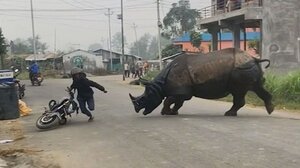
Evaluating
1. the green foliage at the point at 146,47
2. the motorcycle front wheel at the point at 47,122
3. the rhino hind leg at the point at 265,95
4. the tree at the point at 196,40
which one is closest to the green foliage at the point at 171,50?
the tree at the point at 196,40

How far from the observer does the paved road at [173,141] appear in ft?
26.3

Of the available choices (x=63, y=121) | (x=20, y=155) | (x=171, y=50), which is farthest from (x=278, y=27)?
(x=171, y=50)

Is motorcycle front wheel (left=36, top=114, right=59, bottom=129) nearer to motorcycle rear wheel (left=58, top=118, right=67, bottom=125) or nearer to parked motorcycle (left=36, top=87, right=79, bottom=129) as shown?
parked motorcycle (left=36, top=87, right=79, bottom=129)

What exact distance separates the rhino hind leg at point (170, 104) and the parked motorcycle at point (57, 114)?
2.39 m

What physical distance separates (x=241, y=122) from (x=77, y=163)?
16.8 ft

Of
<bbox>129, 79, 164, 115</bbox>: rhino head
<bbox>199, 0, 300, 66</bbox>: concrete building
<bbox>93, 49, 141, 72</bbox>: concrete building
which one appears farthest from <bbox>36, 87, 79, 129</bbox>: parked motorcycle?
<bbox>93, 49, 141, 72</bbox>: concrete building

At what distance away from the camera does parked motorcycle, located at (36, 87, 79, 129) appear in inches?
506

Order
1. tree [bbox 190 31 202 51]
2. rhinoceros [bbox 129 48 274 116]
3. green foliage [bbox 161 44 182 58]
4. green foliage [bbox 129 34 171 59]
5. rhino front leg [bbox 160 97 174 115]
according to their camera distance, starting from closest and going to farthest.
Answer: rhinoceros [bbox 129 48 274 116]
rhino front leg [bbox 160 97 174 115]
tree [bbox 190 31 202 51]
green foliage [bbox 161 44 182 58]
green foliage [bbox 129 34 171 59]

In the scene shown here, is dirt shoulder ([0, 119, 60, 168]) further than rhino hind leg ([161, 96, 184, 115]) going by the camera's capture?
No

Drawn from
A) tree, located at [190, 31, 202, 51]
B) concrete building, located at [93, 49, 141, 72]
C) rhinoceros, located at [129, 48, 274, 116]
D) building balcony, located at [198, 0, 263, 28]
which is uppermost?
building balcony, located at [198, 0, 263, 28]

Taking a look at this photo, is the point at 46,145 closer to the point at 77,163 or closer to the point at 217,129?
the point at 77,163

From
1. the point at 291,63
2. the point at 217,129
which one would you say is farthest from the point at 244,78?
the point at 291,63

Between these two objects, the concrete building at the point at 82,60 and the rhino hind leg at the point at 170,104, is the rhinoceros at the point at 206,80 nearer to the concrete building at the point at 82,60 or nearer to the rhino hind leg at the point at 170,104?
the rhino hind leg at the point at 170,104

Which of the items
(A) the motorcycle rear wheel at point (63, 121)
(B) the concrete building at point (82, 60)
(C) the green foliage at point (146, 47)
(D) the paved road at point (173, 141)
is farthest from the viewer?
(C) the green foliage at point (146, 47)
